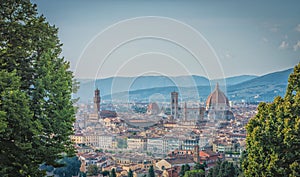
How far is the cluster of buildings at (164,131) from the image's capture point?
75.6 ft

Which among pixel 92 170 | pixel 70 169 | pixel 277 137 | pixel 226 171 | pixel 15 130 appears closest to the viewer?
A: pixel 15 130

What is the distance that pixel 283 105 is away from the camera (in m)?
3.74

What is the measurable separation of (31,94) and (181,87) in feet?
62.5

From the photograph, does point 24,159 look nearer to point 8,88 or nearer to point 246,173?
point 8,88

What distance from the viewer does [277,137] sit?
143 inches

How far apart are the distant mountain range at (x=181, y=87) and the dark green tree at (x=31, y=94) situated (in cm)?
1215

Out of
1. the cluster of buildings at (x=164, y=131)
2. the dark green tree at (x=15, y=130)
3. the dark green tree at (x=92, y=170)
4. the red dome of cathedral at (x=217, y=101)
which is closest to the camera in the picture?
the dark green tree at (x=15, y=130)

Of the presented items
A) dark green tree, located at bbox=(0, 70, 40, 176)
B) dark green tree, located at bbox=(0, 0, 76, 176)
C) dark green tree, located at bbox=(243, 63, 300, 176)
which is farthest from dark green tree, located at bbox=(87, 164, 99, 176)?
dark green tree, located at bbox=(0, 70, 40, 176)

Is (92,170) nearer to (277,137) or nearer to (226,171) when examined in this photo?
(226,171)

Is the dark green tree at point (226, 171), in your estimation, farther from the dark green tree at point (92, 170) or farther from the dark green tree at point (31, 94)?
the dark green tree at point (31, 94)

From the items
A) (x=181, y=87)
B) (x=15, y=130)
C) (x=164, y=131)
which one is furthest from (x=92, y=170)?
(x=15, y=130)

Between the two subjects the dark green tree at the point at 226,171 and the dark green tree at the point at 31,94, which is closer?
the dark green tree at the point at 31,94

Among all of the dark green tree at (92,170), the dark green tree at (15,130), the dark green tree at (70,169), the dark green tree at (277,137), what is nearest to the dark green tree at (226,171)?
the dark green tree at (70,169)

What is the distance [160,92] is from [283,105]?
2180 centimetres
